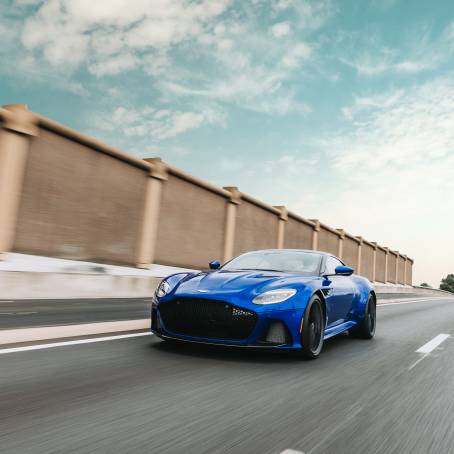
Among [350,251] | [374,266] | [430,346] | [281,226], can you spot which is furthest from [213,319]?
[374,266]

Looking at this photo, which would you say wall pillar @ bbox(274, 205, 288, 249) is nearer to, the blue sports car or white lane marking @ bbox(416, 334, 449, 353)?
white lane marking @ bbox(416, 334, 449, 353)

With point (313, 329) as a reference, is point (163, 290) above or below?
above

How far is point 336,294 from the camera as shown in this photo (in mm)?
6617

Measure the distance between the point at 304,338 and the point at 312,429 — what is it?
224cm

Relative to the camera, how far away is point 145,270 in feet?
60.5

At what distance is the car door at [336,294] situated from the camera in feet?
20.7

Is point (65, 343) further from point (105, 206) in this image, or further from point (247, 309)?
point (105, 206)

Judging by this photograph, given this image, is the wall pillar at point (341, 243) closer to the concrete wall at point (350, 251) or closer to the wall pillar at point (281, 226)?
the concrete wall at point (350, 251)

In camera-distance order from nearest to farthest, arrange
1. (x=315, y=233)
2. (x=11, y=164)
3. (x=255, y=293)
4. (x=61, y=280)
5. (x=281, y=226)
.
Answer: (x=255, y=293) → (x=61, y=280) → (x=11, y=164) → (x=281, y=226) → (x=315, y=233)

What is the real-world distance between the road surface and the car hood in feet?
2.21

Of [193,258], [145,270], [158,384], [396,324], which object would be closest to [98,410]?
[158,384]

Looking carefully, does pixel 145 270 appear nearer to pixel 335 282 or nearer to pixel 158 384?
pixel 335 282

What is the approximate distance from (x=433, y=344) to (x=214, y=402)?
5032 mm

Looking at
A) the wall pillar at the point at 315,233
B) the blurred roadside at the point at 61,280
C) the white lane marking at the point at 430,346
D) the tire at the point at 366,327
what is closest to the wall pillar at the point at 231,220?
the blurred roadside at the point at 61,280
